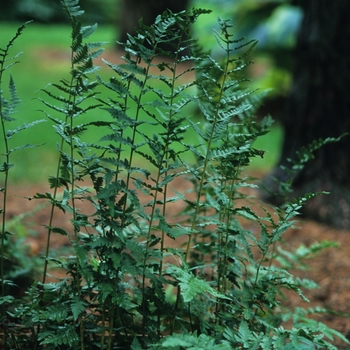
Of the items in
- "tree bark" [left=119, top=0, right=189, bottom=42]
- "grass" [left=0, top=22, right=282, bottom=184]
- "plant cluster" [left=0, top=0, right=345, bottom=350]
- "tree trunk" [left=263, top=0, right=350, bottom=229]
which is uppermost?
"tree bark" [left=119, top=0, right=189, bottom=42]

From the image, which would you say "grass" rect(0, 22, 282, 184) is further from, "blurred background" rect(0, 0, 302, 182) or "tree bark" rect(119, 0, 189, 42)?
"tree bark" rect(119, 0, 189, 42)

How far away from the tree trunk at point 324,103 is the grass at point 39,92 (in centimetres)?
160

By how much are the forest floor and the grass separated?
107 cm

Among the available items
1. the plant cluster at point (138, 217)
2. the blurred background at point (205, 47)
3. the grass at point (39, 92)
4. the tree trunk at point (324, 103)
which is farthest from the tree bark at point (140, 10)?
the plant cluster at point (138, 217)

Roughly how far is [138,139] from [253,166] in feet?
5.09

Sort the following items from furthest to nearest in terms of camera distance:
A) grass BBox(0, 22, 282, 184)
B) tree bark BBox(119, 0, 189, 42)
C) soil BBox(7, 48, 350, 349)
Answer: tree bark BBox(119, 0, 189, 42) → grass BBox(0, 22, 282, 184) → soil BBox(7, 48, 350, 349)

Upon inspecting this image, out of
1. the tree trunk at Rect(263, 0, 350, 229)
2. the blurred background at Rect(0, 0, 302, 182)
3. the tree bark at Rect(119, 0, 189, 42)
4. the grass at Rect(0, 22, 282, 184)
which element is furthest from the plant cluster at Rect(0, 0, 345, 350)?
the tree bark at Rect(119, 0, 189, 42)

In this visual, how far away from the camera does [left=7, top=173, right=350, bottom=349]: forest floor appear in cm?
345

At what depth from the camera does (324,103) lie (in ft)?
14.9

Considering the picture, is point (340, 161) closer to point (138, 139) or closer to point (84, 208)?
point (84, 208)

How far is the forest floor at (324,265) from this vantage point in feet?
11.3

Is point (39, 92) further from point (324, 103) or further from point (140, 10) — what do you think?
point (324, 103)

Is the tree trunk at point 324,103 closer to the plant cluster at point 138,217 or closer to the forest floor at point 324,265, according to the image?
the forest floor at point 324,265

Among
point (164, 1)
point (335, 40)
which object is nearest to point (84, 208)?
point (335, 40)
